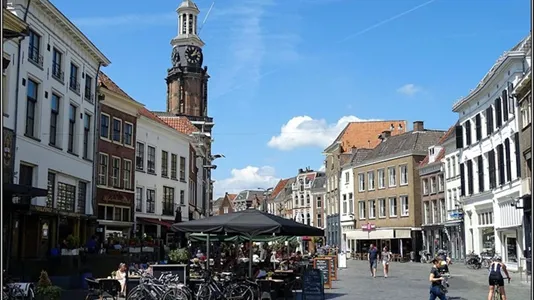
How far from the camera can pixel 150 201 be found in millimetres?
43000

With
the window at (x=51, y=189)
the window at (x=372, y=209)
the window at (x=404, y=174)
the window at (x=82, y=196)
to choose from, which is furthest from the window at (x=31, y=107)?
the window at (x=372, y=209)

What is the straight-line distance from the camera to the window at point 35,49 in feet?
80.5

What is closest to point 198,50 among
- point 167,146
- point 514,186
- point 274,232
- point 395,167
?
point 395,167

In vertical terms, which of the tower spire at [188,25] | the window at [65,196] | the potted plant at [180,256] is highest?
the tower spire at [188,25]

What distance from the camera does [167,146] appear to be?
1806 inches

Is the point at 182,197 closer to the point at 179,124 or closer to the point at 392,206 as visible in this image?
the point at 179,124

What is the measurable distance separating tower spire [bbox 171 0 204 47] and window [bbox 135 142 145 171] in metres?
47.0

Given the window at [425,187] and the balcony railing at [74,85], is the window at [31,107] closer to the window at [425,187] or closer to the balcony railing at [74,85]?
the balcony railing at [74,85]

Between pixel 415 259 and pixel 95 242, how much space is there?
1431 inches

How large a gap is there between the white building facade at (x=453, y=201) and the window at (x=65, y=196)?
94.6ft

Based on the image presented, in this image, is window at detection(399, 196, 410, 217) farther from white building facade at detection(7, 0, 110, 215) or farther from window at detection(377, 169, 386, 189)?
white building facade at detection(7, 0, 110, 215)

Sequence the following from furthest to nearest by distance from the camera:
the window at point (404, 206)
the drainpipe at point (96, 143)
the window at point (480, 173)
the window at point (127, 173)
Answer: the window at point (404, 206)
the window at point (480, 173)
the window at point (127, 173)
the drainpipe at point (96, 143)

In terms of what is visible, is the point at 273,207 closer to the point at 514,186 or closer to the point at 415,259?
the point at 415,259

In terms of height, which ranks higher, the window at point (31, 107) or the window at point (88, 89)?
the window at point (88, 89)
